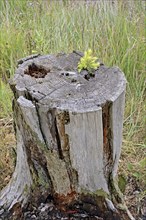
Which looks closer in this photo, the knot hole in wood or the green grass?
the knot hole in wood

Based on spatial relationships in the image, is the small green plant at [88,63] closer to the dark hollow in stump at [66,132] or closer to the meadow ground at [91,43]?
the dark hollow in stump at [66,132]

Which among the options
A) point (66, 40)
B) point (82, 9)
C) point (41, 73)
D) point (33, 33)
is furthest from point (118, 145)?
point (82, 9)

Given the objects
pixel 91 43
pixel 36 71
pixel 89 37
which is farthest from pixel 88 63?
pixel 89 37

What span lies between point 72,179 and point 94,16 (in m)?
2.11

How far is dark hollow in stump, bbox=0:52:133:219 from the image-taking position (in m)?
1.71

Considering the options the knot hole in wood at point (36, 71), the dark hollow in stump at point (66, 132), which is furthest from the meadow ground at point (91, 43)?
the knot hole in wood at point (36, 71)

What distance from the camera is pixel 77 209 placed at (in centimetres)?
213

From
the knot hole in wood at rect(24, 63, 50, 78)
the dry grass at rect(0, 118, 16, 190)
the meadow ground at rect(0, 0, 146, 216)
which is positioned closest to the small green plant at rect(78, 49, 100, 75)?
the knot hole in wood at rect(24, 63, 50, 78)

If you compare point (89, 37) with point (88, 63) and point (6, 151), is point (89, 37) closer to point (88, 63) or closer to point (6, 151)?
point (6, 151)

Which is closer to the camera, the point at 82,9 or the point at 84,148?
the point at 84,148

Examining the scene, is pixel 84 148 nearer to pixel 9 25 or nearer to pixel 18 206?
pixel 18 206

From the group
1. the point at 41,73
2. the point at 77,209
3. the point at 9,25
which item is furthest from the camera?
the point at 9,25

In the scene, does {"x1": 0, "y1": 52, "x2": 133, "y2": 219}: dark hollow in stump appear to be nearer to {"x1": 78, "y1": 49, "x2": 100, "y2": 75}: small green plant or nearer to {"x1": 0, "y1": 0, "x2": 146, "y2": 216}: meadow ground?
{"x1": 78, "y1": 49, "x2": 100, "y2": 75}: small green plant

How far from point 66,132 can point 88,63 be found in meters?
0.35
